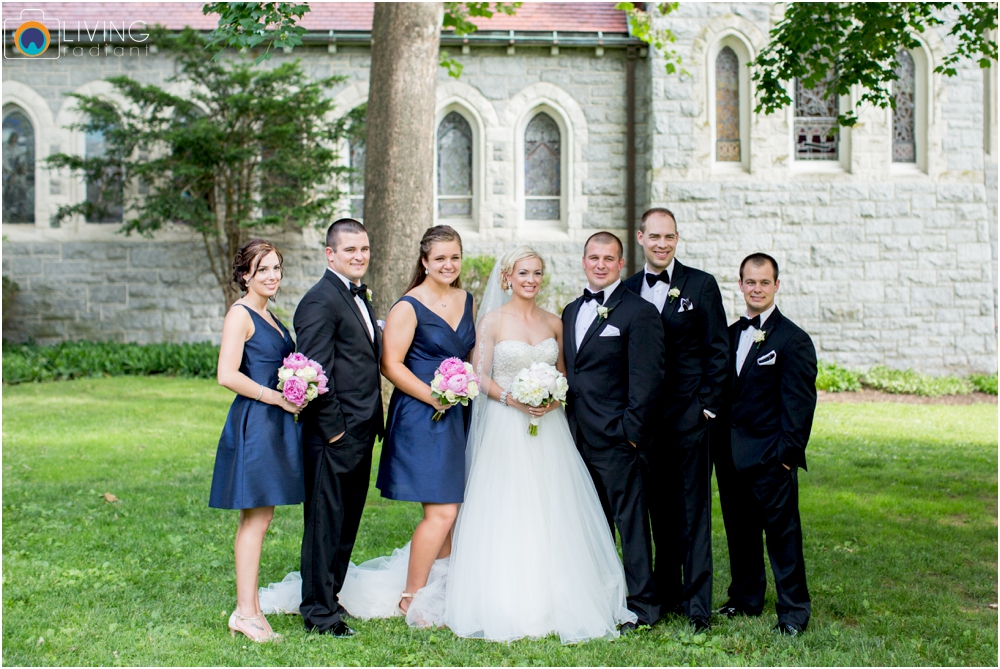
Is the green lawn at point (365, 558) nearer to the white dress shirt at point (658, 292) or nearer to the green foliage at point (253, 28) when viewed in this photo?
the white dress shirt at point (658, 292)

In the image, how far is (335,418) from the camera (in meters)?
4.26

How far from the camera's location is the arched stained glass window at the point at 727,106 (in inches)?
576

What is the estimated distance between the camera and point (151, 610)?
4.64 meters

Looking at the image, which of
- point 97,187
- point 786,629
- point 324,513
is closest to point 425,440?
point 324,513

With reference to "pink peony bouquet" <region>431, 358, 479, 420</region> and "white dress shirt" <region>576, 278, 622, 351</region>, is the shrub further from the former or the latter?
"pink peony bouquet" <region>431, 358, 479, 420</region>

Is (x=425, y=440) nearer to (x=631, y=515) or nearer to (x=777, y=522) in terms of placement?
(x=631, y=515)

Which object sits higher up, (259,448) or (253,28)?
(253,28)

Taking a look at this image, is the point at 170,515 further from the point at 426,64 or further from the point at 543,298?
the point at 543,298

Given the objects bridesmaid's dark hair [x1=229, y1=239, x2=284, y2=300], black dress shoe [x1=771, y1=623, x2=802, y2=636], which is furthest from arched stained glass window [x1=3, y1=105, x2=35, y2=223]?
black dress shoe [x1=771, y1=623, x2=802, y2=636]

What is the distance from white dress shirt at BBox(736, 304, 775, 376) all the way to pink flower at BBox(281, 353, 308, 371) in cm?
218

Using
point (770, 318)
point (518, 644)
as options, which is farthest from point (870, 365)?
point (518, 644)

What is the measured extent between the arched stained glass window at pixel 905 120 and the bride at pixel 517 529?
40.8ft

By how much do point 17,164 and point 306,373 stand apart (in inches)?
546

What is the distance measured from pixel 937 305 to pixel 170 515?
42.4ft
